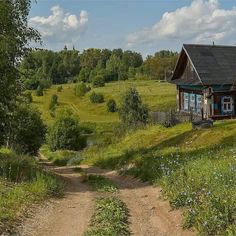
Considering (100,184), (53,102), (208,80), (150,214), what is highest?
(208,80)

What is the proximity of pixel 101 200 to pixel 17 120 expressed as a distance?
9.92 m

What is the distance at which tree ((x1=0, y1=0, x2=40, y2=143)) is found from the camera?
60.7ft

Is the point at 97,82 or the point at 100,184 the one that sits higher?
the point at 97,82

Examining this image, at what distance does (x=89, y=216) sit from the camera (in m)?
12.2

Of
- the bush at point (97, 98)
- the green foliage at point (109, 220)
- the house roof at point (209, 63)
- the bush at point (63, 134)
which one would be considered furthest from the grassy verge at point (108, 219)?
the bush at point (97, 98)

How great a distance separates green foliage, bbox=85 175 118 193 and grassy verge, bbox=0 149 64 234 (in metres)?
1.64

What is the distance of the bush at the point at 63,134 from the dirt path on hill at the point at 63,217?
5963 centimetres

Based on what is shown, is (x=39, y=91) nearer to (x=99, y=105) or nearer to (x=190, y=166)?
(x=99, y=105)

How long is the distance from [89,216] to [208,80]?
30242mm

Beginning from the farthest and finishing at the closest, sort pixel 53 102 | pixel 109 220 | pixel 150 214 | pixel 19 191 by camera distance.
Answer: pixel 53 102 < pixel 19 191 < pixel 150 214 < pixel 109 220

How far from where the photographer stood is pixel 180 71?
46094 mm

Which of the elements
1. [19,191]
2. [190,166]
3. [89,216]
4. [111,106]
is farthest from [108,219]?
[111,106]

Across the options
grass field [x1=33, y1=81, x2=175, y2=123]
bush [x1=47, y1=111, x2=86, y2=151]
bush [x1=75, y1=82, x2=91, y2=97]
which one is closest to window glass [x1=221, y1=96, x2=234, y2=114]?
bush [x1=47, y1=111, x2=86, y2=151]

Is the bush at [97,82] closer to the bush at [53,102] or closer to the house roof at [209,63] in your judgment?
the bush at [53,102]
